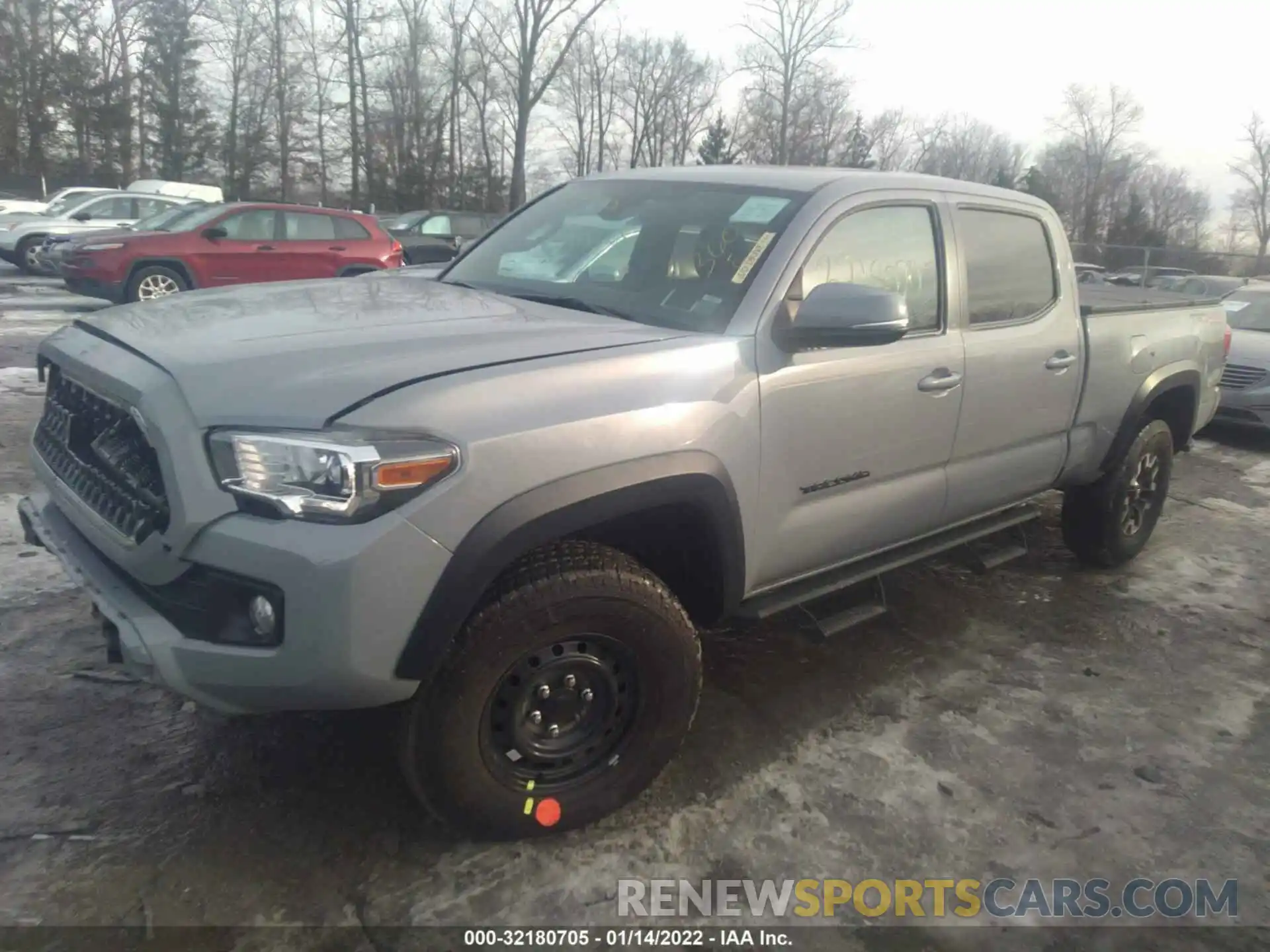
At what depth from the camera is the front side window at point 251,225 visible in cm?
1270

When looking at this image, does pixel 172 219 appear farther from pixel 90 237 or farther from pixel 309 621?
pixel 309 621

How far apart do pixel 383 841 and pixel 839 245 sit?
7.62ft

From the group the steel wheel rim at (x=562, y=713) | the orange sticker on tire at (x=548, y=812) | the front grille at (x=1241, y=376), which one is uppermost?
the front grille at (x=1241, y=376)

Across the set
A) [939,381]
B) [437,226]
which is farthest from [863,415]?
[437,226]

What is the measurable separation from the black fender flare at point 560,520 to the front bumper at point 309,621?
4 cm

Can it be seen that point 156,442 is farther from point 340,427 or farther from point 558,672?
point 558,672

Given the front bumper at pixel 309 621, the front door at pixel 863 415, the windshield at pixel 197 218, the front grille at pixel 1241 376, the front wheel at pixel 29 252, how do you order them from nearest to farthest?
the front bumper at pixel 309 621 → the front door at pixel 863 415 → the front grille at pixel 1241 376 → the windshield at pixel 197 218 → the front wheel at pixel 29 252

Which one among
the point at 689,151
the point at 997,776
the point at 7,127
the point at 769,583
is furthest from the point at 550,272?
the point at 689,151

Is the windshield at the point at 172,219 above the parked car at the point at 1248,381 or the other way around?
above

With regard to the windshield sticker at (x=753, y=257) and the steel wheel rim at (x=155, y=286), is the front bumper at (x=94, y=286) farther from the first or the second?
the windshield sticker at (x=753, y=257)

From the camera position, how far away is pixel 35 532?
2.86 metres

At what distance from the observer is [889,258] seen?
139 inches

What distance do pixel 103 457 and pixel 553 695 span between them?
1321mm

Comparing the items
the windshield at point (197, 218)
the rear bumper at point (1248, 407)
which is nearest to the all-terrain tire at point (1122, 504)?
the rear bumper at point (1248, 407)
